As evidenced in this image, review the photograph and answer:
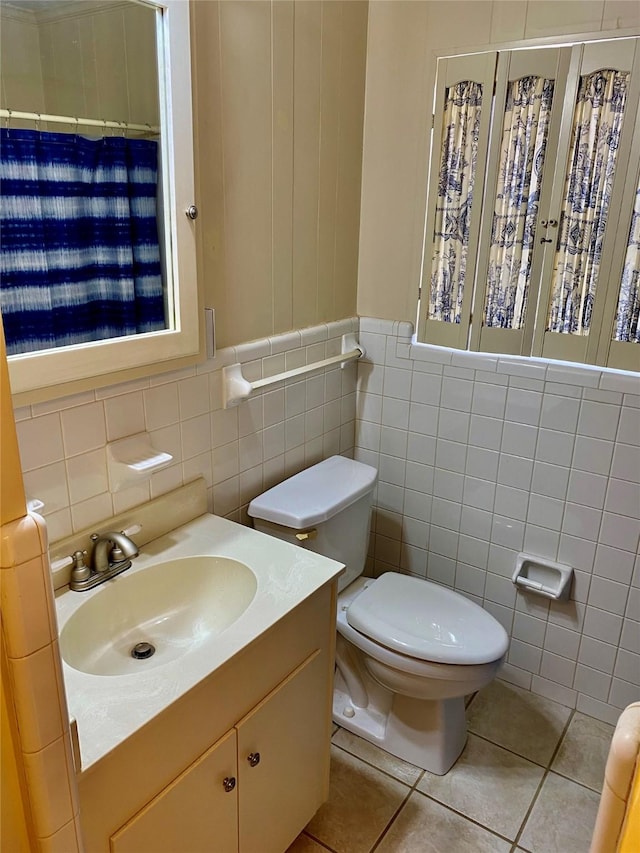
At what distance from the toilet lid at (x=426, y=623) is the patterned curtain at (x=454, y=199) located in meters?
0.86

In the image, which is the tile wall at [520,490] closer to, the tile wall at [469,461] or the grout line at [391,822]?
the tile wall at [469,461]

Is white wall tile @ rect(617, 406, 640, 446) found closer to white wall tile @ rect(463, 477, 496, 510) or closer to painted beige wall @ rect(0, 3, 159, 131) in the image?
white wall tile @ rect(463, 477, 496, 510)

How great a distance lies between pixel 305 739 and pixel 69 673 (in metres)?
0.65

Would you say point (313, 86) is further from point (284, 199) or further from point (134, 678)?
point (134, 678)

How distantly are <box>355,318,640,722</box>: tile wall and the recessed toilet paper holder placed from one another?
0.03 metres

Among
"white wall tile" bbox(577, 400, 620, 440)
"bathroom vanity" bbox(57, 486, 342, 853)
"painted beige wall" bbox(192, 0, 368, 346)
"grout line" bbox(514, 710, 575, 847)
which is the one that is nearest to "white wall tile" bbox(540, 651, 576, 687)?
"grout line" bbox(514, 710, 575, 847)

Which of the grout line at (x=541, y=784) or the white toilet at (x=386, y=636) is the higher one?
the white toilet at (x=386, y=636)

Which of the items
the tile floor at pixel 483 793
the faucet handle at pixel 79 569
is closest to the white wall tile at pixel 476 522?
the tile floor at pixel 483 793

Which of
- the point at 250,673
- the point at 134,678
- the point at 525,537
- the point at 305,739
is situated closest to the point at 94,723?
the point at 134,678

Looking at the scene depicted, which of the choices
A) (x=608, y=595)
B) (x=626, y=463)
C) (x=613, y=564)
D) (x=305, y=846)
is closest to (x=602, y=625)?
(x=608, y=595)

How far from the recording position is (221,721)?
1208 mm

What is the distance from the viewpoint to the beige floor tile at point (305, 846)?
1635 mm

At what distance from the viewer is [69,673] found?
110 cm

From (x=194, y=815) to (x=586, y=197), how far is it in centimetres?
176
